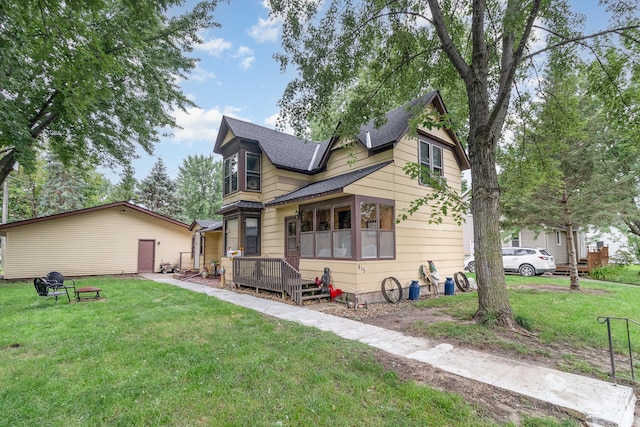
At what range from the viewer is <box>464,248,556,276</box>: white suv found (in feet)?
52.6

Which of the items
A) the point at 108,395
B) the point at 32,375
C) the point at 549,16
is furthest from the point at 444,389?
the point at 549,16

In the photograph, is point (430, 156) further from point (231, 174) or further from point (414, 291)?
point (231, 174)

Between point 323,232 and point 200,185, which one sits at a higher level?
point 200,185

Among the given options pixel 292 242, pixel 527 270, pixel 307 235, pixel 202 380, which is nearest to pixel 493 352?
pixel 202 380

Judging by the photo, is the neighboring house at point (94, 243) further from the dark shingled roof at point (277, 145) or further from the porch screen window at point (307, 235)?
the porch screen window at point (307, 235)

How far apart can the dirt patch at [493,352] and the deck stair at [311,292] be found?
1274 millimetres

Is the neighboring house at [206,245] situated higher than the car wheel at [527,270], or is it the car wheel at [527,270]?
the neighboring house at [206,245]

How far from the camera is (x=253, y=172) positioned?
12172mm

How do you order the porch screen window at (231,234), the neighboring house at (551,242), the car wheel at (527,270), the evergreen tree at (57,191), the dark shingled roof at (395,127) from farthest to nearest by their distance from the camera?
the evergreen tree at (57,191) → the neighboring house at (551,242) → the car wheel at (527,270) → the porch screen window at (231,234) → the dark shingled roof at (395,127)

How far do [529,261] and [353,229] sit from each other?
1349 cm

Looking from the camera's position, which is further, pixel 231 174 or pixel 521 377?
pixel 231 174

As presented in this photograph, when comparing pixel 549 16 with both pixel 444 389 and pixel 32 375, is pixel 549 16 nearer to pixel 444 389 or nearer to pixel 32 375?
pixel 444 389

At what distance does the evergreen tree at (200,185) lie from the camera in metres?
35.7

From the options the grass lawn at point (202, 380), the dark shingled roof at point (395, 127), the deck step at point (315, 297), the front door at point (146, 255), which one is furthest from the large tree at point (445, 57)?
the front door at point (146, 255)
